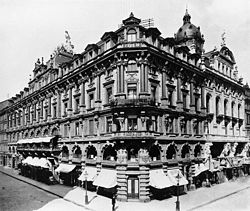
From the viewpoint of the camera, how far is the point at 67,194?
2908cm

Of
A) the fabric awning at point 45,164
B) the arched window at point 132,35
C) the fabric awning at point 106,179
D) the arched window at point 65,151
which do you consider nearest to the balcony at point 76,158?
the arched window at point 65,151

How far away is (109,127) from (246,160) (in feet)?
93.5

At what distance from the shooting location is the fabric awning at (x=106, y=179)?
25719mm

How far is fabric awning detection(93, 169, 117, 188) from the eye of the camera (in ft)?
84.4

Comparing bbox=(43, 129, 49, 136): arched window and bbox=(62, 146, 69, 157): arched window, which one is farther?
bbox=(43, 129, 49, 136): arched window

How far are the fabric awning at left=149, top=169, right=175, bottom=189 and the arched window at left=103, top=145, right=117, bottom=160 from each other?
4.52 meters

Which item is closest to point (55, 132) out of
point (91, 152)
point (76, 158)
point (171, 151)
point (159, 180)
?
point (76, 158)

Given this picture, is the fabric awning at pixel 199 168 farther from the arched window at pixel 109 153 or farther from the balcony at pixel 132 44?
the balcony at pixel 132 44

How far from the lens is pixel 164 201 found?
25.5 m

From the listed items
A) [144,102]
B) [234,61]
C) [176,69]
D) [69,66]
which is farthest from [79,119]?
[234,61]

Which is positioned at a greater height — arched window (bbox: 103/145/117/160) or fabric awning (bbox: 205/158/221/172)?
arched window (bbox: 103/145/117/160)

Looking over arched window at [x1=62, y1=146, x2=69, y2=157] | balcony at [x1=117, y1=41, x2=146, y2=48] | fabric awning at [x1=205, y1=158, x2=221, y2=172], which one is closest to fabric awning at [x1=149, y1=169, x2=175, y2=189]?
fabric awning at [x1=205, y1=158, x2=221, y2=172]

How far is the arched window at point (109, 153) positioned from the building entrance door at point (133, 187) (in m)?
3.54

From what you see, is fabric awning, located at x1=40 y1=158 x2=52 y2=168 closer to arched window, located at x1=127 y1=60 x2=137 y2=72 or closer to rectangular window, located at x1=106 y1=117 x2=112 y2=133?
rectangular window, located at x1=106 y1=117 x2=112 y2=133
